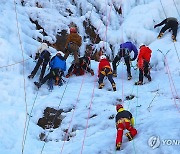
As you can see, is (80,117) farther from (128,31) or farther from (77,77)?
(128,31)

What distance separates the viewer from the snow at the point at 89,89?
21.4 feet

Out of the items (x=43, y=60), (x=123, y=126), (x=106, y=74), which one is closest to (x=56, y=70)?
(x=43, y=60)

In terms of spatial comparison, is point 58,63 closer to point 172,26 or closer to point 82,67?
point 82,67

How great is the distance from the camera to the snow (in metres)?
6.54

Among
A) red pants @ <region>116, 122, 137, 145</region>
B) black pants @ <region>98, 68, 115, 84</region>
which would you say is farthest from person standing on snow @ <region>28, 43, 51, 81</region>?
red pants @ <region>116, 122, 137, 145</region>

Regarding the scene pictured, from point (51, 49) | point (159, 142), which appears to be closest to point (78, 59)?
point (51, 49)

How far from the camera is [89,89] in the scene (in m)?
9.05

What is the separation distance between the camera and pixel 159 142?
5828 mm

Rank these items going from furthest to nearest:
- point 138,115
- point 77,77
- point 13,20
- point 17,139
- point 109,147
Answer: point 13,20 < point 77,77 < point 138,115 < point 17,139 < point 109,147

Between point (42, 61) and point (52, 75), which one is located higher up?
point (42, 61)

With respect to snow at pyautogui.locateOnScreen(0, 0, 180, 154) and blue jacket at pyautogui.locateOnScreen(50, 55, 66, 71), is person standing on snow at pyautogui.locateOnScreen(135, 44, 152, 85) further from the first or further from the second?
blue jacket at pyautogui.locateOnScreen(50, 55, 66, 71)

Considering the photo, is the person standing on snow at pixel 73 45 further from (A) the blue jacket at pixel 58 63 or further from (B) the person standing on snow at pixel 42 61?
(B) the person standing on snow at pixel 42 61

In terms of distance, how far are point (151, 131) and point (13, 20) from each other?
6247 millimetres

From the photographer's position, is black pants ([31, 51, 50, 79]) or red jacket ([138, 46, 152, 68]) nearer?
black pants ([31, 51, 50, 79])
